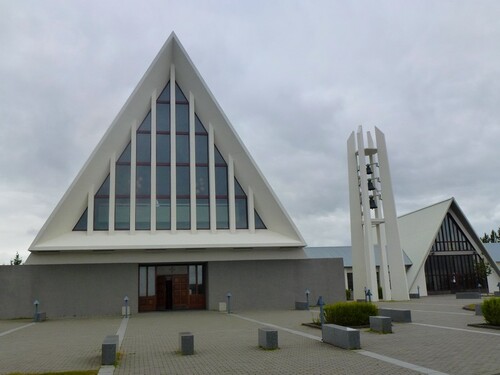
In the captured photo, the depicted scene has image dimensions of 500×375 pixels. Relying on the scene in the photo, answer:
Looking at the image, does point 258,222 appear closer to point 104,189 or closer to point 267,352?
point 104,189

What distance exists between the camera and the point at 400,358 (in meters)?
9.12

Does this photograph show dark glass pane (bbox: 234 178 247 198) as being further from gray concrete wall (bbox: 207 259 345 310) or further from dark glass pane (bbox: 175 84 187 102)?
dark glass pane (bbox: 175 84 187 102)

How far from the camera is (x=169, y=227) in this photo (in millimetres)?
24938

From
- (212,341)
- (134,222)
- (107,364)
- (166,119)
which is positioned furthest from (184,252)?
(107,364)

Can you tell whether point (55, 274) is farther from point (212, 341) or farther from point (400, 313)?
→ point (400, 313)

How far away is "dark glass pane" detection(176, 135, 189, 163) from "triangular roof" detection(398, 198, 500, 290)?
25.0 metres

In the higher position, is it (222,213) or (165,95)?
(165,95)

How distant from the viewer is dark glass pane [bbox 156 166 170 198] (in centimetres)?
2527

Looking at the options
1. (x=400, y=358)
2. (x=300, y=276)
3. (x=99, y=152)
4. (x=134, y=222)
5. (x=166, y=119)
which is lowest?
(x=400, y=358)

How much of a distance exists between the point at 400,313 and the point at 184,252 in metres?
12.1

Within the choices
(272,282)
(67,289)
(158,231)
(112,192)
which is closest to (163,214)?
(158,231)

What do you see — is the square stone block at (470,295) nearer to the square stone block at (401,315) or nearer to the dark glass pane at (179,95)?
the square stone block at (401,315)

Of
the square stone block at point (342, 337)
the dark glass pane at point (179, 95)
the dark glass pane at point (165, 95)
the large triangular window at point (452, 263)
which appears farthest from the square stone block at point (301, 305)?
the large triangular window at point (452, 263)

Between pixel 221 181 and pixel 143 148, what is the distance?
482 cm
